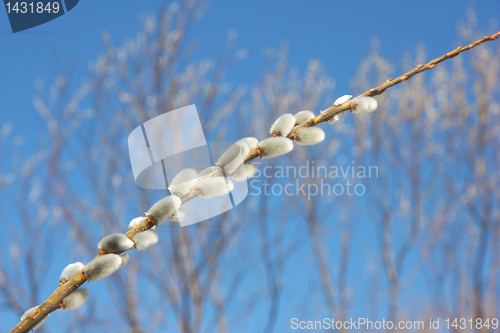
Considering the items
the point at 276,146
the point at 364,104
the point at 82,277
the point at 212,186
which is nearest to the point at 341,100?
the point at 364,104

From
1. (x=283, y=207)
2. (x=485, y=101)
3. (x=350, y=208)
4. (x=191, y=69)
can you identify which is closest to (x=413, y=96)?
(x=485, y=101)

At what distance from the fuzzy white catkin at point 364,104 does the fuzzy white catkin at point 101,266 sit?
55 cm

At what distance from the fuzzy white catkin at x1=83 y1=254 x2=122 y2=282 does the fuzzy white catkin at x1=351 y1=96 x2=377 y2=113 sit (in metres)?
0.55

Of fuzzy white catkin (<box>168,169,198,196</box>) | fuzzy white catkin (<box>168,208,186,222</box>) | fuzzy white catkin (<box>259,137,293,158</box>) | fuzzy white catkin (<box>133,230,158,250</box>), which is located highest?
fuzzy white catkin (<box>259,137,293,158</box>)

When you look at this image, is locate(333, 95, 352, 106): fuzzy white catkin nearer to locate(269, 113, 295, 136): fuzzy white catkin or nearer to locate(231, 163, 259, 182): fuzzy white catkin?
locate(269, 113, 295, 136): fuzzy white catkin

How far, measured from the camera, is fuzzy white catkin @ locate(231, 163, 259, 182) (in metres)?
0.70

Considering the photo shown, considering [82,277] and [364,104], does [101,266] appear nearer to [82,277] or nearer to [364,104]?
[82,277]

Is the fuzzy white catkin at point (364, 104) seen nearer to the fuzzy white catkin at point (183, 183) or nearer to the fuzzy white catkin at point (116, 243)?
the fuzzy white catkin at point (183, 183)

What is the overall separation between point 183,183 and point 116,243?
0.51ft

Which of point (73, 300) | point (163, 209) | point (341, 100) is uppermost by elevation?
point (341, 100)

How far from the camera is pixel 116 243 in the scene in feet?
1.95

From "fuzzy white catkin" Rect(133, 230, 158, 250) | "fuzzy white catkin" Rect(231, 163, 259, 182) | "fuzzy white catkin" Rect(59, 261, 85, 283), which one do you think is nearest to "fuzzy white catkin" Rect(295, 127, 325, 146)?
"fuzzy white catkin" Rect(231, 163, 259, 182)

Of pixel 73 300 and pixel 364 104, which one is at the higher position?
pixel 364 104

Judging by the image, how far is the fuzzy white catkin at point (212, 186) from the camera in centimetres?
65
